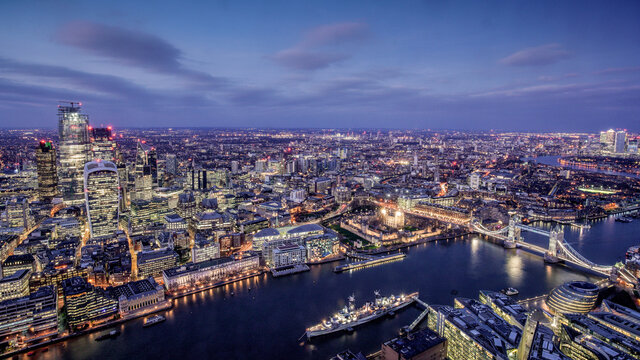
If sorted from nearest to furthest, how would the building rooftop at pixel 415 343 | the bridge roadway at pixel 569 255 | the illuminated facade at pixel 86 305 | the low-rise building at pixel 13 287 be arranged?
the building rooftop at pixel 415 343
the illuminated facade at pixel 86 305
the low-rise building at pixel 13 287
the bridge roadway at pixel 569 255

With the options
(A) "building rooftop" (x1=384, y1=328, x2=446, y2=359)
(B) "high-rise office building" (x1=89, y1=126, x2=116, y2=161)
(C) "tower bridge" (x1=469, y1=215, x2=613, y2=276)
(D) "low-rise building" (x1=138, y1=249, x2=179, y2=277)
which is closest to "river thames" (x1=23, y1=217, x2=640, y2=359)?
(C) "tower bridge" (x1=469, y1=215, x2=613, y2=276)

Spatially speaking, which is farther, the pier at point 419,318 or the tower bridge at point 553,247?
the tower bridge at point 553,247

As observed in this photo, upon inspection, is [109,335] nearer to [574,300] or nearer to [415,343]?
[415,343]

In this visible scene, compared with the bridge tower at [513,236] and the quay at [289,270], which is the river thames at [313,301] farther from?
the bridge tower at [513,236]

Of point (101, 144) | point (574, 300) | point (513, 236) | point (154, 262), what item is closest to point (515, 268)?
point (513, 236)

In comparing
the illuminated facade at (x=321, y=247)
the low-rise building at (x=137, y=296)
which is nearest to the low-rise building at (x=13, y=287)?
the low-rise building at (x=137, y=296)

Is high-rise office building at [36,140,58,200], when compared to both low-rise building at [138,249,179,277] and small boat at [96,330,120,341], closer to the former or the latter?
low-rise building at [138,249,179,277]

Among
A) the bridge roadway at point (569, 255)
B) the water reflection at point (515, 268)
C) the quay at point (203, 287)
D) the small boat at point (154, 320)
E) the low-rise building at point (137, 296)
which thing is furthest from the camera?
the bridge roadway at point (569, 255)
